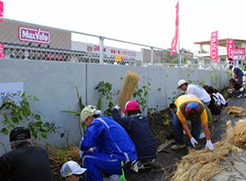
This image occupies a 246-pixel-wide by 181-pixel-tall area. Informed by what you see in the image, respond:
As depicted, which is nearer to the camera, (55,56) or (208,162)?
(208,162)

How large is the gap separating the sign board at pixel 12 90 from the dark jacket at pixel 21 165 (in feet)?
3.65

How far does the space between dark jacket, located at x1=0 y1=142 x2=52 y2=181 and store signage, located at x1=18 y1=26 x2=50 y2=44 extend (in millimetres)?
1828

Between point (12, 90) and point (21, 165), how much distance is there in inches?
54.6

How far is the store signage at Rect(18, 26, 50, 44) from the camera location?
339cm

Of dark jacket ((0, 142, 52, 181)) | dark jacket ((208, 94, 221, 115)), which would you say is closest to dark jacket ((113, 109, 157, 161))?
dark jacket ((0, 142, 52, 181))

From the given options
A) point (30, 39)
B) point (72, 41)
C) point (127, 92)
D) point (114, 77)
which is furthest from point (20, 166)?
point (114, 77)

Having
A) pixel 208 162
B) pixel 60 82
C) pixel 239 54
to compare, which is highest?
pixel 239 54

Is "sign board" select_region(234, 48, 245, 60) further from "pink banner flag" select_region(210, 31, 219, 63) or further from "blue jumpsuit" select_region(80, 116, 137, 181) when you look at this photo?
"blue jumpsuit" select_region(80, 116, 137, 181)

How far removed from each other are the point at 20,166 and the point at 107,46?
11.1ft

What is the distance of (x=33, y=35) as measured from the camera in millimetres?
3498

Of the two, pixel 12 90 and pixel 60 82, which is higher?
pixel 60 82

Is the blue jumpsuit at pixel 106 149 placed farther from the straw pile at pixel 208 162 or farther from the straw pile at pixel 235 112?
the straw pile at pixel 235 112

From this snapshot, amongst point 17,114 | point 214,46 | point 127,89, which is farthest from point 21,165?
point 214,46

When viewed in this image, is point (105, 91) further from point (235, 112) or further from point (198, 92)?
point (235, 112)
